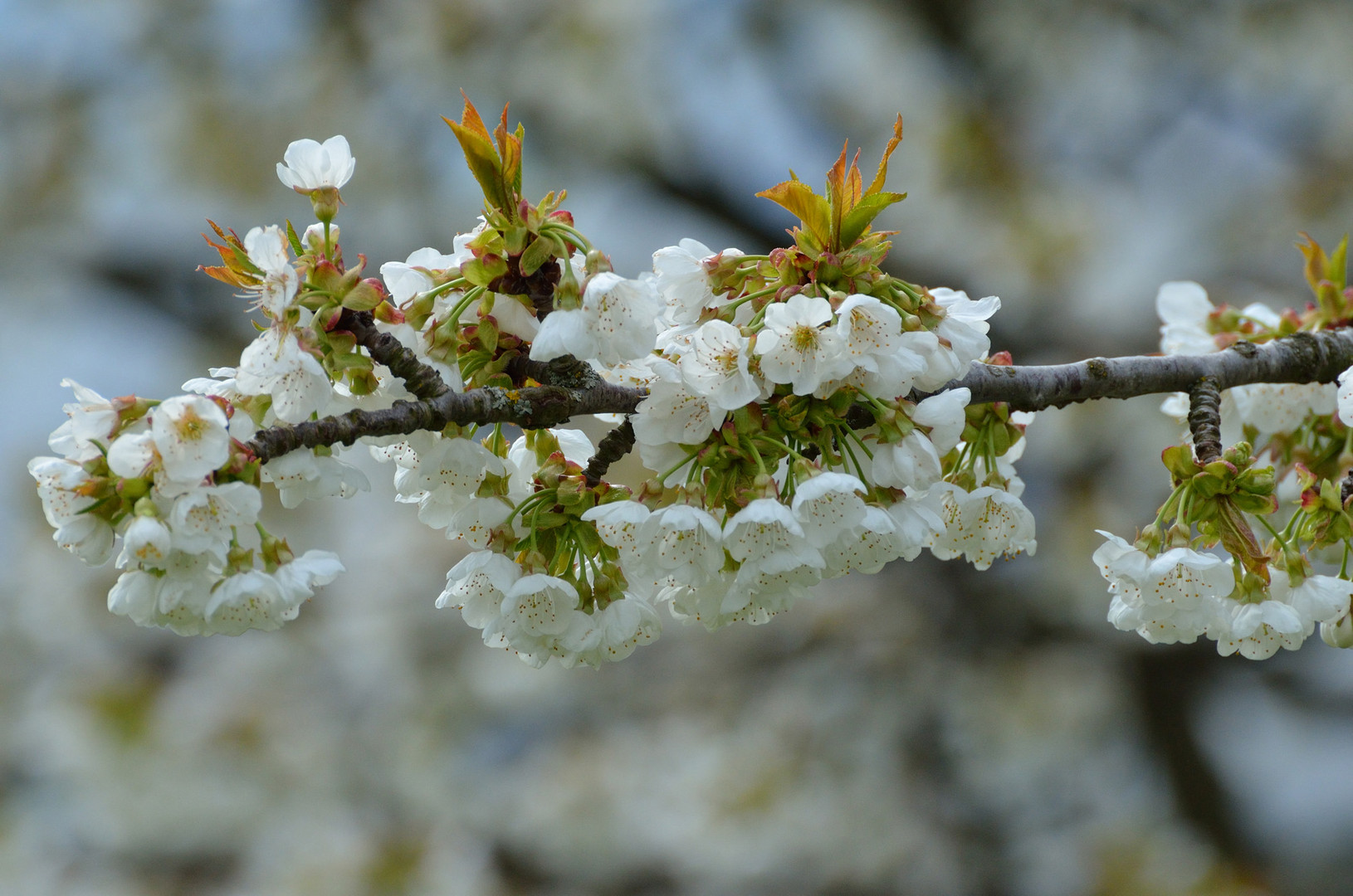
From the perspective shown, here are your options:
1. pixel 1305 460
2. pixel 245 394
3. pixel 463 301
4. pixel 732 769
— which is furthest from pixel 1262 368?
pixel 732 769

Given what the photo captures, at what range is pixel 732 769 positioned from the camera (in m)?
4.37

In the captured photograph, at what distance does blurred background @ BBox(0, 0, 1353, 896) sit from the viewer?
4211mm

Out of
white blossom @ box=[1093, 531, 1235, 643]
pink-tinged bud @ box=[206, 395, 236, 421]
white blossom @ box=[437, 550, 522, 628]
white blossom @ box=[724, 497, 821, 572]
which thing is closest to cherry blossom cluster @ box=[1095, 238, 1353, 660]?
white blossom @ box=[1093, 531, 1235, 643]

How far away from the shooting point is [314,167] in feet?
3.34

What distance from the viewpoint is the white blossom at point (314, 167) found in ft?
3.32

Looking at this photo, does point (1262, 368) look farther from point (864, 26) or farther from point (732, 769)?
point (864, 26)

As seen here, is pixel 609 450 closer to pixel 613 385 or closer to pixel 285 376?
pixel 613 385

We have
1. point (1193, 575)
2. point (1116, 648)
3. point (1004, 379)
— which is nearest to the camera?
point (1193, 575)

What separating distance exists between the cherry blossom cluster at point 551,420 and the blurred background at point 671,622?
310 centimetres

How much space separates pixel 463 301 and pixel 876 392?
1.43 feet

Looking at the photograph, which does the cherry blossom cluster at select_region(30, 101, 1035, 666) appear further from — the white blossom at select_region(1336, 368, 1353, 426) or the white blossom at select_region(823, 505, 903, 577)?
the white blossom at select_region(1336, 368, 1353, 426)

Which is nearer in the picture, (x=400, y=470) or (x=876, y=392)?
(x=876, y=392)

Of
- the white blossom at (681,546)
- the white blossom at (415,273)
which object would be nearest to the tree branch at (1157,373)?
the white blossom at (681,546)

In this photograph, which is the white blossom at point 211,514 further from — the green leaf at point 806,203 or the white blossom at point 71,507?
the green leaf at point 806,203
